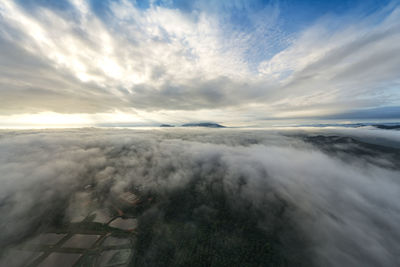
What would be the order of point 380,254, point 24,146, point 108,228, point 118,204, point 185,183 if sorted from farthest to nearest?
point 24,146, point 185,183, point 118,204, point 108,228, point 380,254

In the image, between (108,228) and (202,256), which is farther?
(108,228)

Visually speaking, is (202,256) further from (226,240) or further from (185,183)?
(185,183)

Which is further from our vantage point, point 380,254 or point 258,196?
point 258,196

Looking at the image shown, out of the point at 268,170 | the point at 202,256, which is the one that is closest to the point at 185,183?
the point at 202,256

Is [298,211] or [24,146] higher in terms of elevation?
[24,146]

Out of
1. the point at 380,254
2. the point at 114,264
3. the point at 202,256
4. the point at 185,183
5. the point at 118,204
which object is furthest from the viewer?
the point at 185,183

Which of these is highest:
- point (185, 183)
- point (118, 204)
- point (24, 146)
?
point (24, 146)

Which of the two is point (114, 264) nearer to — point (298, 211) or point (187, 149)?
point (298, 211)

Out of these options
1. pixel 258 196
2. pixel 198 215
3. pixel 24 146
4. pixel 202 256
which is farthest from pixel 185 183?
pixel 24 146

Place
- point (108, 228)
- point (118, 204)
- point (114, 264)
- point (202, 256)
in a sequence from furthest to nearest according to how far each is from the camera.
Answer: point (118, 204), point (108, 228), point (202, 256), point (114, 264)
